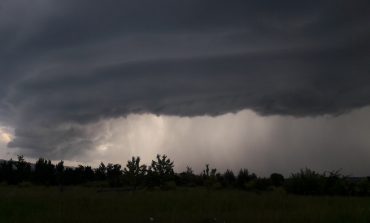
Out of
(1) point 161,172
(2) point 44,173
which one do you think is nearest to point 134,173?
(1) point 161,172

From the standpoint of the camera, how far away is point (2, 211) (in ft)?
65.9

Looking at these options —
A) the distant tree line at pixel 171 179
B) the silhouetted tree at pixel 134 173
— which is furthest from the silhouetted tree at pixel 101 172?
the silhouetted tree at pixel 134 173

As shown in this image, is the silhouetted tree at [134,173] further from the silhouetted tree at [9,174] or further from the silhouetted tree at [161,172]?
the silhouetted tree at [9,174]

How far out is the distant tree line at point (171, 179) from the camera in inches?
1416

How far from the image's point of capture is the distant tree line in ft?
118

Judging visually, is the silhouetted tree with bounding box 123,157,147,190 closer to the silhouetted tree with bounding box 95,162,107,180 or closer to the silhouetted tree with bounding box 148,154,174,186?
the silhouetted tree with bounding box 148,154,174,186

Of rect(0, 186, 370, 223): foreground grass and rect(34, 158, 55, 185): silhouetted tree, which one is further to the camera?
rect(34, 158, 55, 185): silhouetted tree

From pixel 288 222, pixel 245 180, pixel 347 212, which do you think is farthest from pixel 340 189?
pixel 288 222

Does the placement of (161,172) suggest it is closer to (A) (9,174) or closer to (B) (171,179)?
(B) (171,179)

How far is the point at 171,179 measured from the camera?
48.3m

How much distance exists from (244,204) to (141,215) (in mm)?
5842

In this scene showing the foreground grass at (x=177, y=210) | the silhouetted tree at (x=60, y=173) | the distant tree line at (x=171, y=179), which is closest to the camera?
the foreground grass at (x=177, y=210)

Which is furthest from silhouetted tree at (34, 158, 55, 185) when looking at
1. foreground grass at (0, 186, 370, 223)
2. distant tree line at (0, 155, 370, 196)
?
foreground grass at (0, 186, 370, 223)

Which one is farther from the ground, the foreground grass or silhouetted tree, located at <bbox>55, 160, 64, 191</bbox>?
silhouetted tree, located at <bbox>55, 160, 64, 191</bbox>
